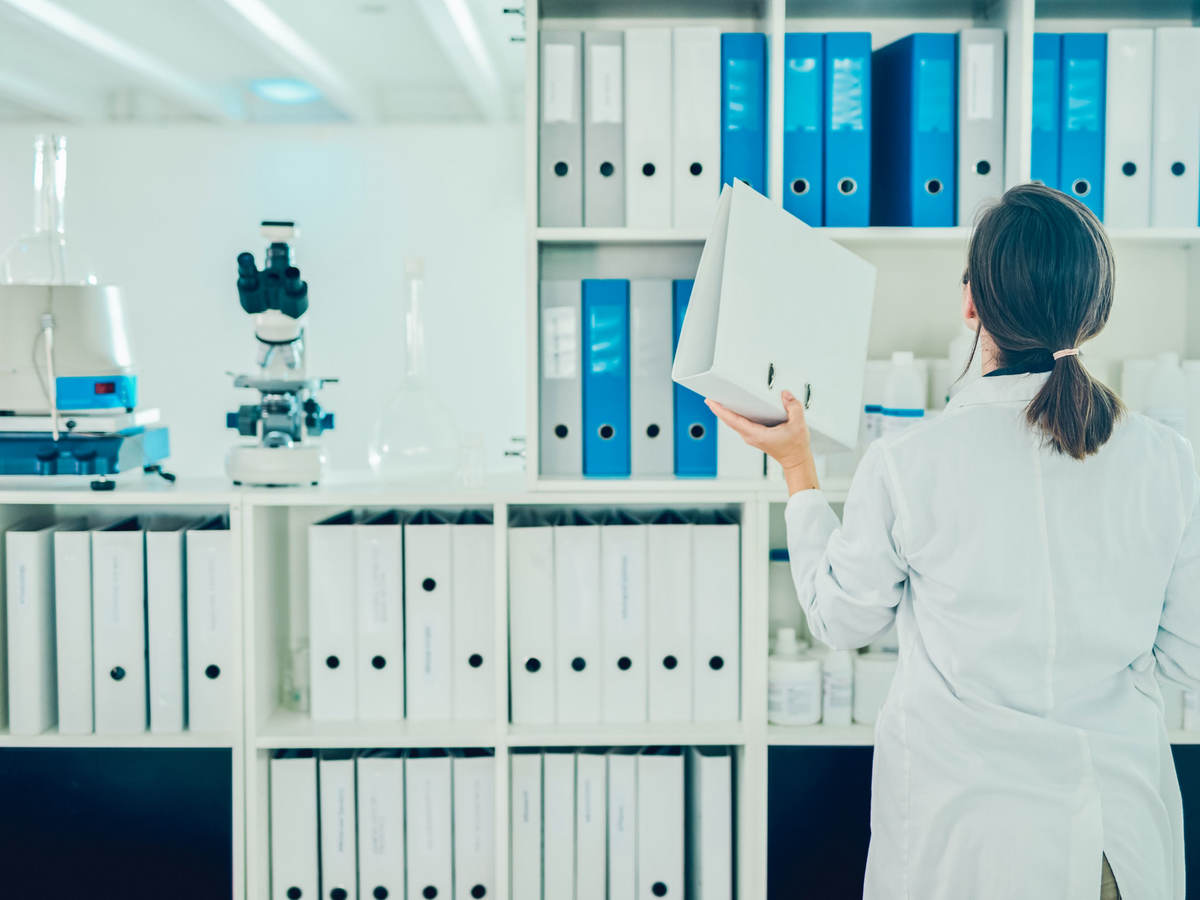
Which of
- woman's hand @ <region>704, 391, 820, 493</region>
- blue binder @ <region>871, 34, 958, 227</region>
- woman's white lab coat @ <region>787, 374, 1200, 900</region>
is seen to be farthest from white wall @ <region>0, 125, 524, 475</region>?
woman's white lab coat @ <region>787, 374, 1200, 900</region>

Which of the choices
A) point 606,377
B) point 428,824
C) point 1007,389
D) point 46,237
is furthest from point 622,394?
point 46,237

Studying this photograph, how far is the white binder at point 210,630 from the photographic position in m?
1.73

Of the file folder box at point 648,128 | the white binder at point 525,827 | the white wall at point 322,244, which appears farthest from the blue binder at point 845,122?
the white wall at point 322,244

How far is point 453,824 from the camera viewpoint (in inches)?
69.2

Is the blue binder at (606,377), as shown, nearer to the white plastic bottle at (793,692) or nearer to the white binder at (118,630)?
the white plastic bottle at (793,692)

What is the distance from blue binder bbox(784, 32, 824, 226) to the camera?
1.62m

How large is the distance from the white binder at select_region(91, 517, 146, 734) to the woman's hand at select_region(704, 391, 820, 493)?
111cm

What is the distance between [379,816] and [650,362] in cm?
95

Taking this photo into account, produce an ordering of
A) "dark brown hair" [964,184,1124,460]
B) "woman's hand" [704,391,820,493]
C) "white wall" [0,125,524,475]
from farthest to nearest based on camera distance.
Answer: "white wall" [0,125,524,475], "woman's hand" [704,391,820,493], "dark brown hair" [964,184,1124,460]

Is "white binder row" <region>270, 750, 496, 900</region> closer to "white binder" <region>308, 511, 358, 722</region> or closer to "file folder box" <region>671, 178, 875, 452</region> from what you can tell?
"white binder" <region>308, 511, 358, 722</region>

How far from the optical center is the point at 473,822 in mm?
1758

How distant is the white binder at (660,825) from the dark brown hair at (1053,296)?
98 centimetres

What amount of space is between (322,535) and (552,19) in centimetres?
103

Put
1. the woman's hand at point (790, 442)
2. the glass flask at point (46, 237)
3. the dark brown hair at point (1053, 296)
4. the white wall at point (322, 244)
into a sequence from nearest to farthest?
the dark brown hair at point (1053, 296)
the woman's hand at point (790, 442)
the glass flask at point (46, 237)
the white wall at point (322, 244)
